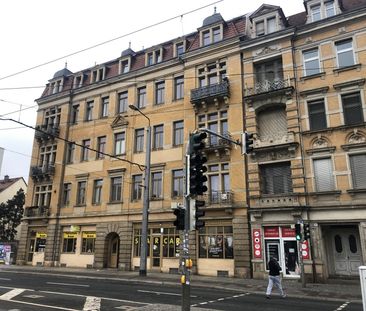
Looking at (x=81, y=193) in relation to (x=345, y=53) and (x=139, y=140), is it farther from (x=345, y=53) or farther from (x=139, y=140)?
(x=345, y=53)

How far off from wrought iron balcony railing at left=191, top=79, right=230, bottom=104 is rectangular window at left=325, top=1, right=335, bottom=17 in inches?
318

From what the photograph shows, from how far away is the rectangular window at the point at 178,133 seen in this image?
94.2ft

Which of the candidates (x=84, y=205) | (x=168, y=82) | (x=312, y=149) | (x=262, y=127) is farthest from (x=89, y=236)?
(x=312, y=149)

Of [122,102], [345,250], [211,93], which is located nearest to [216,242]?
[345,250]

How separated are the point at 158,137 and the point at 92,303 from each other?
18.8 m

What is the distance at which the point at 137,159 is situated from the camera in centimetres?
3023

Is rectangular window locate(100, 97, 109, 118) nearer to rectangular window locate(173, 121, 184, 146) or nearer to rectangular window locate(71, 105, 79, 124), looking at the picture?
rectangular window locate(71, 105, 79, 124)

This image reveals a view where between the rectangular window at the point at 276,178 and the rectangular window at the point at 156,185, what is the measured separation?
8.16m

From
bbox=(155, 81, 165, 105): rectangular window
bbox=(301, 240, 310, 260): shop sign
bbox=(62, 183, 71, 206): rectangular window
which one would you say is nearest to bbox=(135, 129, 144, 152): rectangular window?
bbox=(155, 81, 165, 105): rectangular window

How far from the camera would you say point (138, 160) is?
98.8 ft

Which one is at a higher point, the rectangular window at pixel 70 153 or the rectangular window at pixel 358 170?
the rectangular window at pixel 70 153

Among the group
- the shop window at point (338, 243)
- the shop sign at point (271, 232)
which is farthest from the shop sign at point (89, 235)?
the shop window at point (338, 243)

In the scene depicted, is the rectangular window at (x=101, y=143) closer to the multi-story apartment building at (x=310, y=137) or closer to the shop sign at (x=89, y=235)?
the shop sign at (x=89, y=235)

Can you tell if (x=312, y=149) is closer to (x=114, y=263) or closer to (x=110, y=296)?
(x=110, y=296)
